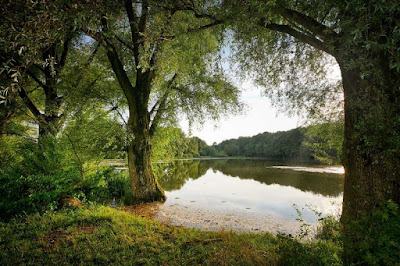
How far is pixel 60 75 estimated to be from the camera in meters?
11.2

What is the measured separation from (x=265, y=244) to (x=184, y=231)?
6.63 ft

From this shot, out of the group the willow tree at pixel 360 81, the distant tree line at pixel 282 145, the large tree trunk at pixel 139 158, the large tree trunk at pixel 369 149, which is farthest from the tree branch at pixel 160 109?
the large tree trunk at pixel 369 149

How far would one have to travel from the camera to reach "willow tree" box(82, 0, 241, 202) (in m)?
5.34

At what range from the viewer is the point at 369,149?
3559mm

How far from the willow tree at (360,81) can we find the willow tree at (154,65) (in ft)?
5.53

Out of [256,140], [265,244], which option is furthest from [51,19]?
[256,140]

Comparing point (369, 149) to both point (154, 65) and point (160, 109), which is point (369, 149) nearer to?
point (154, 65)

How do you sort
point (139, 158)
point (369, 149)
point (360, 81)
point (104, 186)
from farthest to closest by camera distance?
point (104, 186) → point (139, 158) → point (360, 81) → point (369, 149)

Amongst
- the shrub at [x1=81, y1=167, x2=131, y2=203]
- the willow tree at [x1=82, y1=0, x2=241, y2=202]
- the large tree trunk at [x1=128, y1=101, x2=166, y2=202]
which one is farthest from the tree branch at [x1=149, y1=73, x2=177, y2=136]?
the shrub at [x1=81, y1=167, x2=131, y2=203]

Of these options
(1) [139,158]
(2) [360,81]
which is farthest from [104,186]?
(2) [360,81]

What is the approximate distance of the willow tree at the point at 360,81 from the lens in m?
2.75

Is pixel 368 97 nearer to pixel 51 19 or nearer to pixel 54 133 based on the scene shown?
pixel 51 19

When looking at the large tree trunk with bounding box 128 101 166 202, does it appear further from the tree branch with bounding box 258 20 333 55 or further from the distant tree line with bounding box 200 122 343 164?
the distant tree line with bounding box 200 122 343 164

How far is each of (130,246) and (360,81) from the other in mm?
5511
